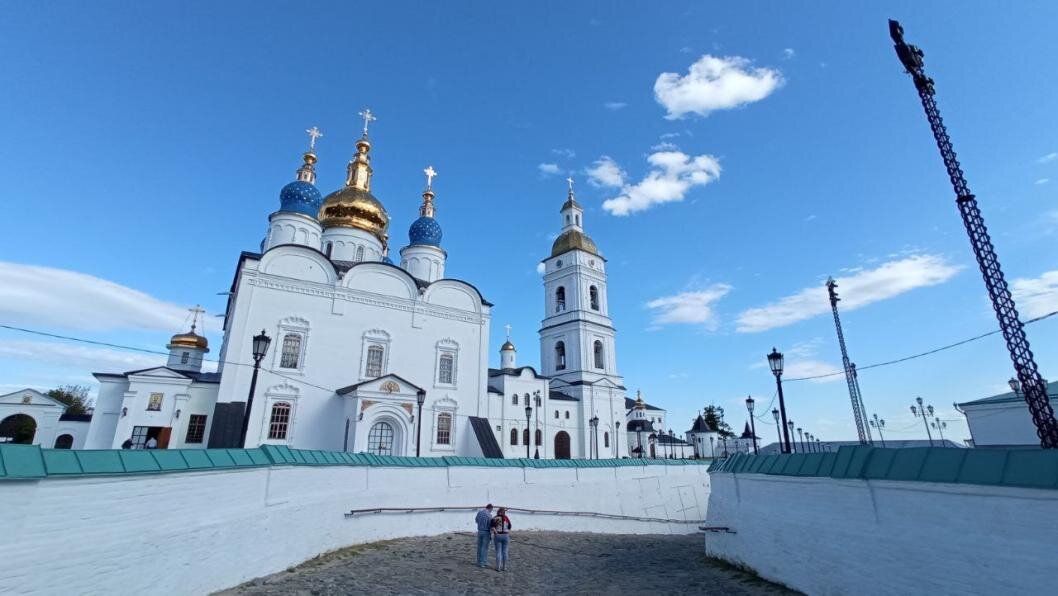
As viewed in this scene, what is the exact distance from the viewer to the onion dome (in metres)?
29.5

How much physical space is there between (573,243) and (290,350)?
22.4 metres

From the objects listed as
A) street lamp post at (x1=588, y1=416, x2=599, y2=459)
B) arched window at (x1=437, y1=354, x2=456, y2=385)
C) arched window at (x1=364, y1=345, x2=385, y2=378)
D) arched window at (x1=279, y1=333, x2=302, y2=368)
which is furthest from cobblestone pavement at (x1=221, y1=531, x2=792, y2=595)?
street lamp post at (x1=588, y1=416, x2=599, y2=459)

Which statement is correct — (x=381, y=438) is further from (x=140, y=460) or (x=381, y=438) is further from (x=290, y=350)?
(x=140, y=460)

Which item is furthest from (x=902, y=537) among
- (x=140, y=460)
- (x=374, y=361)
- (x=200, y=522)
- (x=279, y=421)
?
(x=374, y=361)

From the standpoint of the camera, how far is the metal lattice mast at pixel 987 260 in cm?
1173

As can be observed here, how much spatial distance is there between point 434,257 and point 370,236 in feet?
13.0

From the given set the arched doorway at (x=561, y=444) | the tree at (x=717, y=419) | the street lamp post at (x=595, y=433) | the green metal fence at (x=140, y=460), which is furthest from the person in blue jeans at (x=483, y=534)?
the tree at (x=717, y=419)

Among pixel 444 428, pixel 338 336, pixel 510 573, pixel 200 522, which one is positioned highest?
pixel 338 336

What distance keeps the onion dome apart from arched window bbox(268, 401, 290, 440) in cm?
1209

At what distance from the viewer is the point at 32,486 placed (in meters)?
4.26

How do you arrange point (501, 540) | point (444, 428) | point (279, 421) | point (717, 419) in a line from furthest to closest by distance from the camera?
point (717, 419), point (444, 428), point (279, 421), point (501, 540)

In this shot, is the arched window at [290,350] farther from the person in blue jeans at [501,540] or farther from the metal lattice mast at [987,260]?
the metal lattice mast at [987,260]

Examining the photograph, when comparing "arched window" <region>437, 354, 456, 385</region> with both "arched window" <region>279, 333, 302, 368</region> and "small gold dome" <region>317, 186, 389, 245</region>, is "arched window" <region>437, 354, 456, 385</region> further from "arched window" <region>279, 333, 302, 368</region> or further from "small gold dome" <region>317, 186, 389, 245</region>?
"small gold dome" <region>317, 186, 389, 245</region>

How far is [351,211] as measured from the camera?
2969 centimetres
